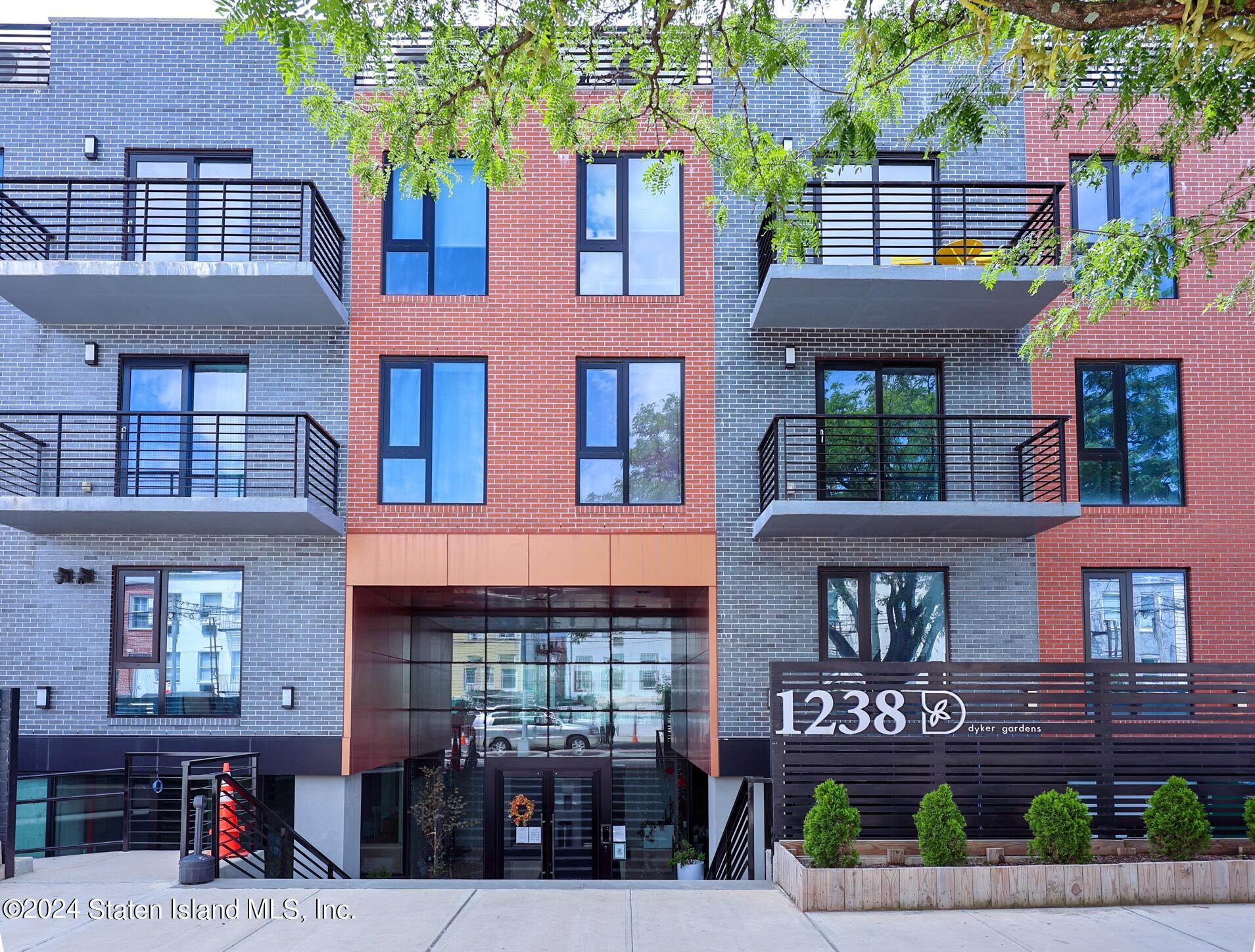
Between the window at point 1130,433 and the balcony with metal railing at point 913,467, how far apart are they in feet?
2.05

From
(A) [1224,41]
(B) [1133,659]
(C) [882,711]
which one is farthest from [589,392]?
(A) [1224,41]

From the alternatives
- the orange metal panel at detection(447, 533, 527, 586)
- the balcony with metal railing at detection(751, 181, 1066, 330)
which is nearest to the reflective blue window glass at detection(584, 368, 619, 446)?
the orange metal panel at detection(447, 533, 527, 586)

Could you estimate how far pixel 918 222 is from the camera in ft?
49.6

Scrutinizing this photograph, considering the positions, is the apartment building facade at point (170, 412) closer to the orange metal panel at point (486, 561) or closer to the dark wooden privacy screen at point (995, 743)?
the orange metal panel at point (486, 561)

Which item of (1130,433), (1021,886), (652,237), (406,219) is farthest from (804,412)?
(1021,886)

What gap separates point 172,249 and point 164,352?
1354mm

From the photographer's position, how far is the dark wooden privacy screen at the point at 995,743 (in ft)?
36.6

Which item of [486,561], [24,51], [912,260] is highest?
[24,51]

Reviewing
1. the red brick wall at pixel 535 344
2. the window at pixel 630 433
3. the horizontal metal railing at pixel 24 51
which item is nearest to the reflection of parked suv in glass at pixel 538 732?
the red brick wall at pixel 535 344

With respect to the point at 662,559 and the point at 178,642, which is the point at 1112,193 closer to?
the point at 662,559

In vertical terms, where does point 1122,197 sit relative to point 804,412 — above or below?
above

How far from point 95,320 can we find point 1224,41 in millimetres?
13760

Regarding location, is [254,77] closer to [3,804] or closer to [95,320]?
[95,320]

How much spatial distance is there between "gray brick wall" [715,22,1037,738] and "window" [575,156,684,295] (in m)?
0.68
